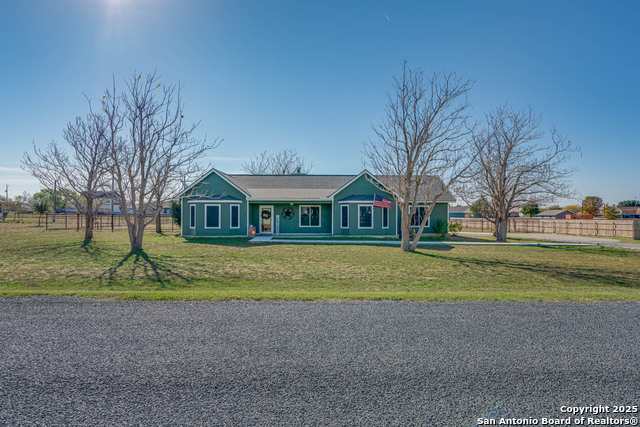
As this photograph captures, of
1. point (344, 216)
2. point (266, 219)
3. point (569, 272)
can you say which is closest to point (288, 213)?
point (266, 219)

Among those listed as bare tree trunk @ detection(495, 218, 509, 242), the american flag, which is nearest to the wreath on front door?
the american flag

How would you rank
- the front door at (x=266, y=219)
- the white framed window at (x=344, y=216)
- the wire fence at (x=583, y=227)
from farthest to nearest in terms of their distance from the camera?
the wire fence at (x=583, y=227), the front door at (x=266, y=219), the white framed window at (x=344, y=216)

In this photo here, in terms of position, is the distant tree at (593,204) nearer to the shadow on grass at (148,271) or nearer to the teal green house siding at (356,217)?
the teal green house siding at (356,217)

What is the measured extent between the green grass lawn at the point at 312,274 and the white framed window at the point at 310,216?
28.7 ft

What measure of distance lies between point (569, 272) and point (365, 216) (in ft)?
42.4

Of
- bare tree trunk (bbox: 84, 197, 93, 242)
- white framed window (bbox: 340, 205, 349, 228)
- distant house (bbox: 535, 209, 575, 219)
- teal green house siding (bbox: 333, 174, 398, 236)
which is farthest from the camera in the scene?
distant house (bbox: 535, 209, 575, 219)

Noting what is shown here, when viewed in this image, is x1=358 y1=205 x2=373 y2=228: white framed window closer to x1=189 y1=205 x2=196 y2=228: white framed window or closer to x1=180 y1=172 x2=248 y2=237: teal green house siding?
x1=180 y1=172 x2=248 y2=237: teal green house siding

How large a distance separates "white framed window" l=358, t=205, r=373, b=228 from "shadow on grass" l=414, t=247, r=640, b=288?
374 inches

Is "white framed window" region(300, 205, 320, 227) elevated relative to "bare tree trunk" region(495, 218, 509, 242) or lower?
elevated

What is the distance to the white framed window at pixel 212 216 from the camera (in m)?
23.0

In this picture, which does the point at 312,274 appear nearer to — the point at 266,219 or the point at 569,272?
the point at 569,272

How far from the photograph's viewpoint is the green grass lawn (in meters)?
7.20

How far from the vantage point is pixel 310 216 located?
24.7 m

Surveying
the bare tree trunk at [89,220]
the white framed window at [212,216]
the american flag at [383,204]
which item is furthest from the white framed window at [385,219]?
the bare tree trunk at [89,220]
